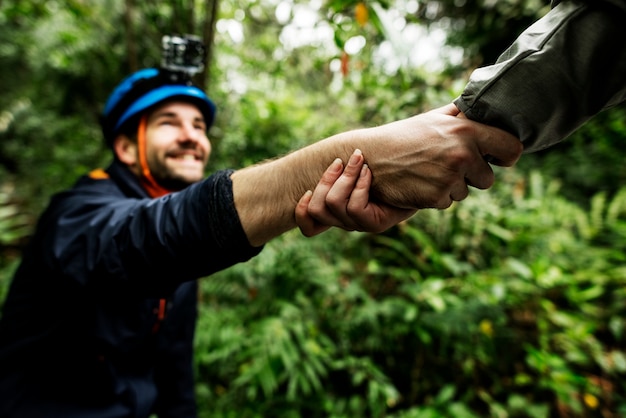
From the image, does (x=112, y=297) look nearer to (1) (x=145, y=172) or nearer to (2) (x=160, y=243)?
(2) (x=160, y=243)

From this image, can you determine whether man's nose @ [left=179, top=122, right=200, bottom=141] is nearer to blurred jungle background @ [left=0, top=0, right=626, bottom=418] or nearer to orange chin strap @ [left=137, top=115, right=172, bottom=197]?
orange chin strap @ [left=137, top=115, right=172, bottom=197]

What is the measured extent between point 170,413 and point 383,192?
87.9 inches

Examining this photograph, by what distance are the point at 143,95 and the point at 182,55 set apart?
50 cm

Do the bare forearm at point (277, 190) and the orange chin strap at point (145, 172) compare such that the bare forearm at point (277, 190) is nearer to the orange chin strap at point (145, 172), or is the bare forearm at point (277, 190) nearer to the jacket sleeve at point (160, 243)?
the jacket sleeve at point (160, 243)

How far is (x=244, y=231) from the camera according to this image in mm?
966

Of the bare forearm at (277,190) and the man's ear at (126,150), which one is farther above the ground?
the bare forearm at (277,190)

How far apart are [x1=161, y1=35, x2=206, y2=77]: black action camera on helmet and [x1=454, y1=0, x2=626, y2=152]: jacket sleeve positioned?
200 centimetres

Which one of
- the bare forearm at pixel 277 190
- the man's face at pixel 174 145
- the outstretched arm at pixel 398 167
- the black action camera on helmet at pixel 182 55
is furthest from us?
the black action camera on helmet at pixel 182 55

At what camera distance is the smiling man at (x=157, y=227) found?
0.88m

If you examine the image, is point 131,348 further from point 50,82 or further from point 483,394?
point 50,82

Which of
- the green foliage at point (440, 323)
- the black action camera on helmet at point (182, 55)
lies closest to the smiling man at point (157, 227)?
the black action camera on helmet at point (182, 55)

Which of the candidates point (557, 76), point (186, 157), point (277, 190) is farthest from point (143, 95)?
point (557, 76)

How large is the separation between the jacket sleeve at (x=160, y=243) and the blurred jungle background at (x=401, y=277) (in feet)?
4.83

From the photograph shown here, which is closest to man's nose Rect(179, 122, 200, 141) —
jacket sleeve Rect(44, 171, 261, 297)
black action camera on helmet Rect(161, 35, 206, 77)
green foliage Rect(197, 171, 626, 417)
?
black action camera on helmet Rect(161, 35, 206, 77)
